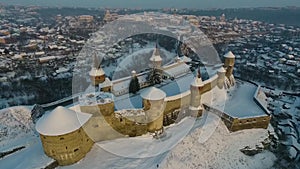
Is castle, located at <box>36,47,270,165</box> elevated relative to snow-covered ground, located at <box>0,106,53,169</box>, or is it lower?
elevated

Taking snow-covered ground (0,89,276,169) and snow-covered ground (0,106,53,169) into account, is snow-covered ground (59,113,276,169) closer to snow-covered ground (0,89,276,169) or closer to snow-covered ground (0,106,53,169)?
snow-covered ground (0,89,276,169)

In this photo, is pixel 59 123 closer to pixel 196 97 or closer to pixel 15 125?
pixel 15 125

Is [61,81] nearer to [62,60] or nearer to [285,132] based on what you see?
[62,60]

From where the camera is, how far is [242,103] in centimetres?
3134

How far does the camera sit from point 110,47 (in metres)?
84.3

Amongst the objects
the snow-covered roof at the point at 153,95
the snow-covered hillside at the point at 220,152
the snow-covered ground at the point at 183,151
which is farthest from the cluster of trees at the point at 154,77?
the snow-covered hillside at the point at 220,152

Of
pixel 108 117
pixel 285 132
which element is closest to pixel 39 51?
pixel 108 117

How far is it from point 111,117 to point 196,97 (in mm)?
9744

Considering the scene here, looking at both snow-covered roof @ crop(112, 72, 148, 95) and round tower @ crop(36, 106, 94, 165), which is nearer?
round tower @ crop(36, 106, 94, 165)

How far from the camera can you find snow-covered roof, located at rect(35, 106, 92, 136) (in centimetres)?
1925

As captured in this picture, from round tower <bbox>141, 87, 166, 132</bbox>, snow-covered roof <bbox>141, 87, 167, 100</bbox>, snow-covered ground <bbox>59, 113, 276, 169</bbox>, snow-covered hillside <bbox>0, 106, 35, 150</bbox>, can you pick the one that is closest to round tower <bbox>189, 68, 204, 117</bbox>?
snow-covered ground <bbox>59, 113, 276, 169</bbox>

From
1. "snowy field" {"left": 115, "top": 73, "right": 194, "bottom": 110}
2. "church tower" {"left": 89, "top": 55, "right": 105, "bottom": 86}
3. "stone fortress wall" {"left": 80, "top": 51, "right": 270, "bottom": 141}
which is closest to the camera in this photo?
"stone fortress wall" {"left": 80, "top": 51, "right": 270, "bottom": 141}

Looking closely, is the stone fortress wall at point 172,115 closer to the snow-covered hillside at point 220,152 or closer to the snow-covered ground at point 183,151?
the snow-covered ground at point 183,151

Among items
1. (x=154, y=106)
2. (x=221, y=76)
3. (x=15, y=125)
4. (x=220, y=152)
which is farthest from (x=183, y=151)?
(x=15, y=125)
